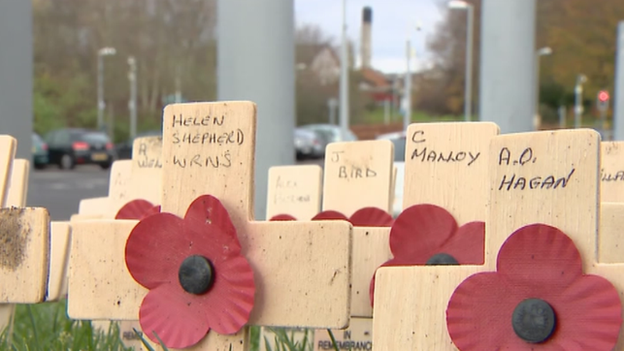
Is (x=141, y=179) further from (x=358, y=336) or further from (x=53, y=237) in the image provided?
(x=358, y=336)

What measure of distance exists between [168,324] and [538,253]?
83 centimetres

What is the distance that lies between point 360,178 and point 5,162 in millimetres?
1051

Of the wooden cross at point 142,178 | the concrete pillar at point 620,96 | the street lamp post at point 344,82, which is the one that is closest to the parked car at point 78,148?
the street lamp post at point 344,82

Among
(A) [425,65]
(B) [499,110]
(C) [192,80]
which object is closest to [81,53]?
(C) [192,80]

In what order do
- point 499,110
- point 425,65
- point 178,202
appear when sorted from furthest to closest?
point 425,65 < point 499,110 < point 178,202

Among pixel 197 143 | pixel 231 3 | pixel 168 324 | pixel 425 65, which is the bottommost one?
pixel 168 324

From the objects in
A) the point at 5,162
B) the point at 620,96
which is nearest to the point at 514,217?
the point at 5,162

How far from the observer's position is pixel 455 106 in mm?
51000

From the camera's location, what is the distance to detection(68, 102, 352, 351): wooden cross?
217cm

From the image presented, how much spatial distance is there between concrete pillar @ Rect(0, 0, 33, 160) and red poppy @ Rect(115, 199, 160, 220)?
6.06ft

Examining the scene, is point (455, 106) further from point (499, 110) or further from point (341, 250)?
point (341, 250)

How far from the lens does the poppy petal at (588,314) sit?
1.78 m

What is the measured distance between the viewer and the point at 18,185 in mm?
2902

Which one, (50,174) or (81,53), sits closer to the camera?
(50,174)
